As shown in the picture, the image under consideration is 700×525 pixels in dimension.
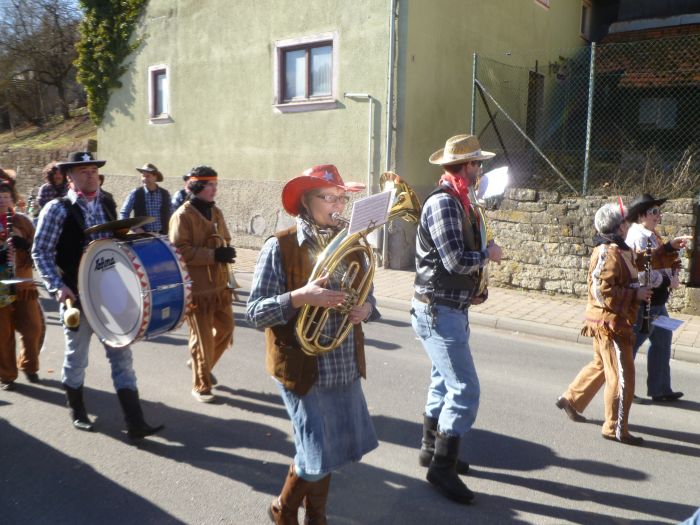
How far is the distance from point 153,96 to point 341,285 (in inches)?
590

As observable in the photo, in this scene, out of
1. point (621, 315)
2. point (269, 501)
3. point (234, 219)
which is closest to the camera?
point (269, 501)

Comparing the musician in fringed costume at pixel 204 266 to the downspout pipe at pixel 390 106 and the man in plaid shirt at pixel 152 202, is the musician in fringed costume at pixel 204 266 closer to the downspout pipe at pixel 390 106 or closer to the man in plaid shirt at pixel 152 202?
the man in plaid shirt at pixel 152 202

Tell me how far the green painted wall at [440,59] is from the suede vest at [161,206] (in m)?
5.06

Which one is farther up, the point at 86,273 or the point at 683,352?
the point at 86,273

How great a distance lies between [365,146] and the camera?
40.5ft

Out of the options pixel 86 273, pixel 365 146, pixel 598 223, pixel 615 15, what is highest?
pixel 615 15

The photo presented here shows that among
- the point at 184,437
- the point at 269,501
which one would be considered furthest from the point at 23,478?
the point at 269,501

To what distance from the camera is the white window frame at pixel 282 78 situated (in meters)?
12.6

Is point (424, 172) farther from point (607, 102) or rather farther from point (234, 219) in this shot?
point (234, 219)

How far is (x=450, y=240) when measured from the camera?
11.7 ft

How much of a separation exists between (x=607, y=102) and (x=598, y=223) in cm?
865

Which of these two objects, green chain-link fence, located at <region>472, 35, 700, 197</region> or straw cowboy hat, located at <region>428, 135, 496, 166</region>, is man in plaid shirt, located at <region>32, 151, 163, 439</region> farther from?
green chain-link fence, located at <region>472, 35, 700, 197</region>

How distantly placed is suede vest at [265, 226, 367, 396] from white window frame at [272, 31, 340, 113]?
10183 mm

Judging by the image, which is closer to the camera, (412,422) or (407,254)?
(412,422)
